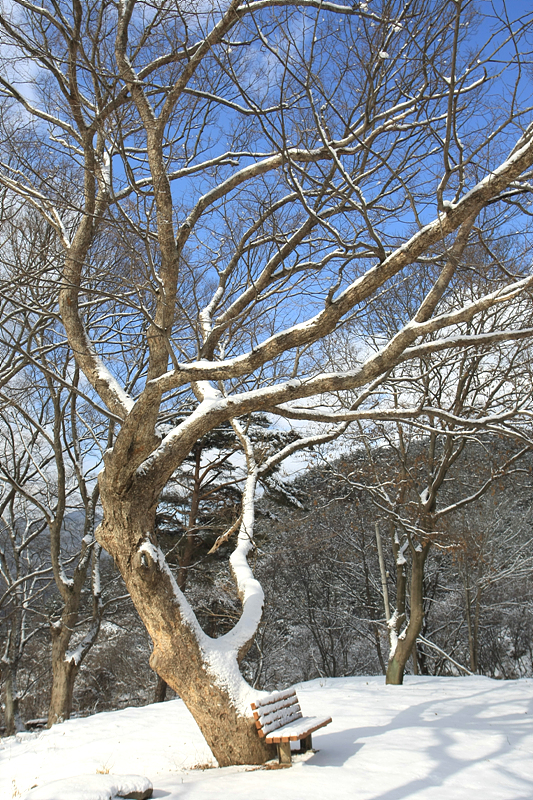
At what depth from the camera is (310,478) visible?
672 inches

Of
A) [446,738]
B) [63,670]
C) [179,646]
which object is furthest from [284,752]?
[63,670]

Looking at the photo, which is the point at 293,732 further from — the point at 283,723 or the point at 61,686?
the point at 61,686

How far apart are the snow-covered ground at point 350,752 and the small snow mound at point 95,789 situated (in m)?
0.03

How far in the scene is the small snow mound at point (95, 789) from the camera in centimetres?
285

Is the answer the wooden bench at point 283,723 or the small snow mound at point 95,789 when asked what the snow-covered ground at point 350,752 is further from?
the wooden bench at point 283,723

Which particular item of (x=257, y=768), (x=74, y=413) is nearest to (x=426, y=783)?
(x=257, y=768)

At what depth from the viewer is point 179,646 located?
409cm

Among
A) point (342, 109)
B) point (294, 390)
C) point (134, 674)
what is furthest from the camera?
point (134, 674)

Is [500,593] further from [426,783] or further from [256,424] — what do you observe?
[426,783]

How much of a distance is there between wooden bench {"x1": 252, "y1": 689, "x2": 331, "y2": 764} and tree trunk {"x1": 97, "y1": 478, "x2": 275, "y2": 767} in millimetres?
115

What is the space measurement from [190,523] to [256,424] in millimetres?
2734

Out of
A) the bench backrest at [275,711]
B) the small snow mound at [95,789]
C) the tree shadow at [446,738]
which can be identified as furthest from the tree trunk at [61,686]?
the small snow mound at [95,789]

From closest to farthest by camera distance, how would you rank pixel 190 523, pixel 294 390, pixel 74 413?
pixel 294 390, pixel 74 413, pixel 190 523

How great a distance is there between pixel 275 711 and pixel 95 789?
4.94 ft
